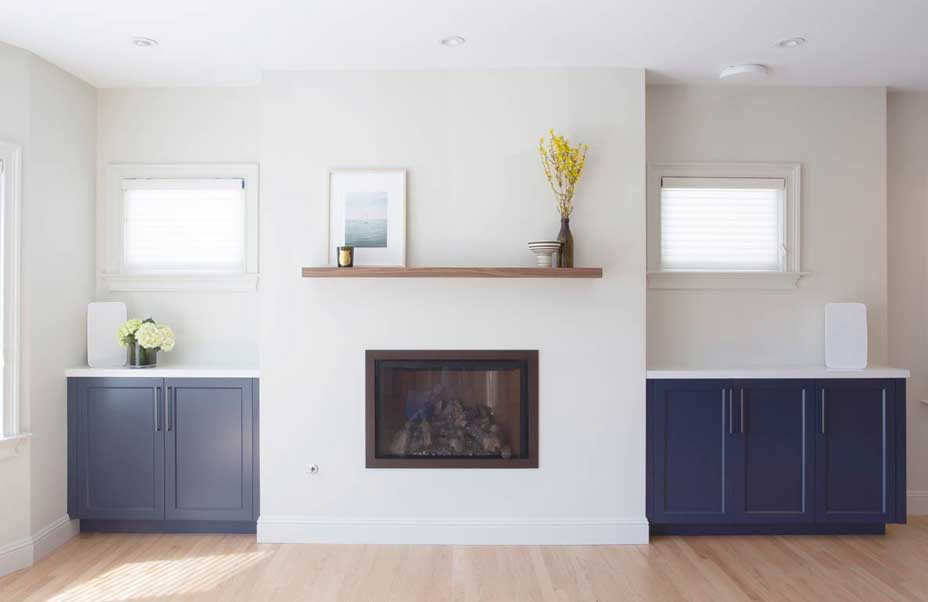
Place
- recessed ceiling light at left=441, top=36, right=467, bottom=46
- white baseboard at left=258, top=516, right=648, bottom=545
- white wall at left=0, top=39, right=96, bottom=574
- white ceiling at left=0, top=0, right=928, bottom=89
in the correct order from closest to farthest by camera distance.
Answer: white ceiling at left=0, top=0, right=928, bottom=89 < recessed ceiling light at left=441, top=36, right=467, bottom=46 < white wall at left=0, top=39, right=96, bottom=574 < white baseboard at left=258, top=516, right=648, bottom=545

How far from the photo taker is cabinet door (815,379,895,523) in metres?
3.58

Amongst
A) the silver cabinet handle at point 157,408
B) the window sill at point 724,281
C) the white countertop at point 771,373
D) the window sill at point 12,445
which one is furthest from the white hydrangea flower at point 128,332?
the window sill at point 724,281

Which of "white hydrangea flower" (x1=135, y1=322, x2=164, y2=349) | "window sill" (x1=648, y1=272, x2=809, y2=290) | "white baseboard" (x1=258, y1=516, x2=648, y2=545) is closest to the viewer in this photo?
"white baseboard" (x1=258, y1=516, x2=648, y2=545)

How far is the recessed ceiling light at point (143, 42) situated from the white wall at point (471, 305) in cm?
57

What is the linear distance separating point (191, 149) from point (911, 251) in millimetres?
4498

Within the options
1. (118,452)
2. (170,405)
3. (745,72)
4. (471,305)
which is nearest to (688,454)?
(471,305)

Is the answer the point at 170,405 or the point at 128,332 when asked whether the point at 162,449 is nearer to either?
the point at 170,405

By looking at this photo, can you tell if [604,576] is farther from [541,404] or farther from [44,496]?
[44,496]

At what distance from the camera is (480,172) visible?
11.8 feet

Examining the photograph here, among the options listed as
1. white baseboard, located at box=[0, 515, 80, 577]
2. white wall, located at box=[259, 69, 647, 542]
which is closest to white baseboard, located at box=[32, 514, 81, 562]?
white baseboard, located at box=[0, 515, 80, 577]

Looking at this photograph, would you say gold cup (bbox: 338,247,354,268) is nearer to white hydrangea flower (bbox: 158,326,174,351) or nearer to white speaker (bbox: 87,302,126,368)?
white hydrangea flower (bbox: 158,326,174,351)

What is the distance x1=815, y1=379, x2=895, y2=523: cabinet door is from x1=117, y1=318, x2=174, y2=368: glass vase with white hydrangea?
12.0ft

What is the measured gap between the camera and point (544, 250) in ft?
11.2

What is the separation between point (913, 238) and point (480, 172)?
109 inches
